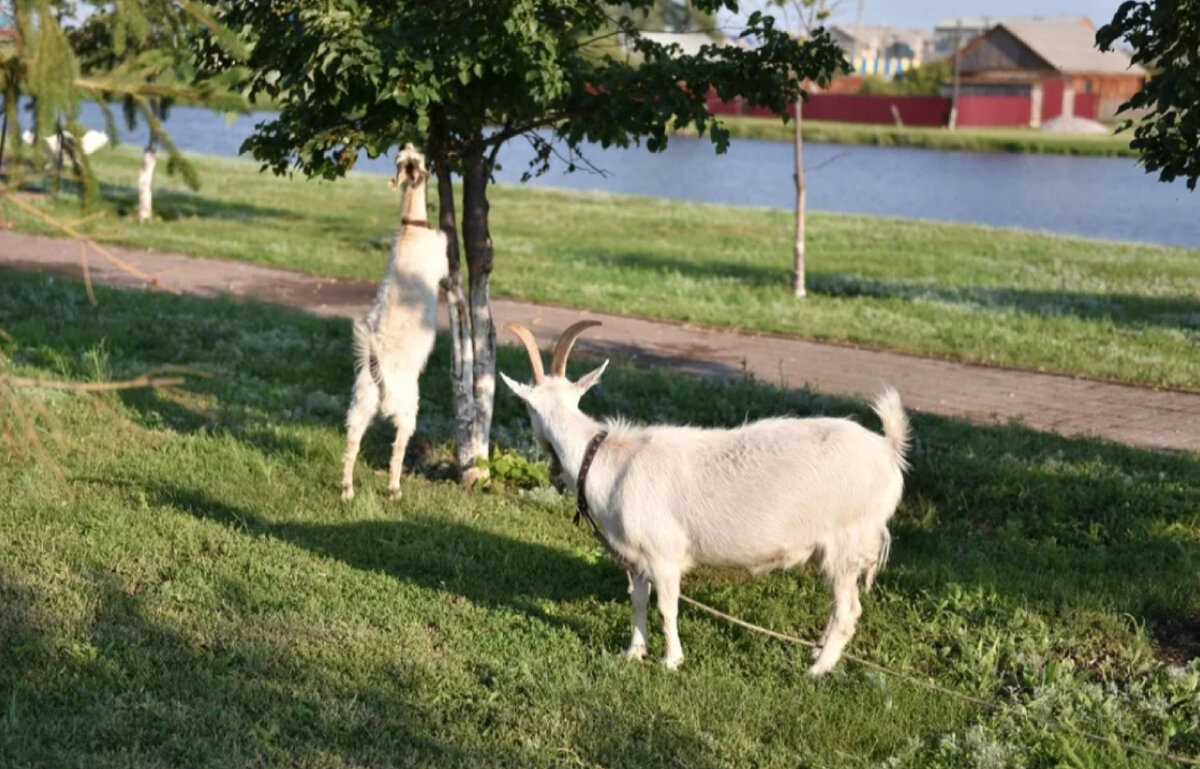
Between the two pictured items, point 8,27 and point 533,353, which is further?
point 533,353

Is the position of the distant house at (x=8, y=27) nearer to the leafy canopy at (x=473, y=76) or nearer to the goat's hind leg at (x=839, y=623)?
the leafy canopy at (x=473, y=76)

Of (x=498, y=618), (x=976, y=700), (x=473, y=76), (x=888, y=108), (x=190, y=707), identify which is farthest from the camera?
(x=888, y=108)

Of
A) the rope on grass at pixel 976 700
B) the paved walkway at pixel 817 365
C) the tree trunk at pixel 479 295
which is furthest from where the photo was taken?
the paved walkway at pixel 817 365

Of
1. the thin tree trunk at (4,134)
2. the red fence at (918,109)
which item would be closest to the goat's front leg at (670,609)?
the thin tree trunk at (4,134)

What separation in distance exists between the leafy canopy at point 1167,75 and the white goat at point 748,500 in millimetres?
2173

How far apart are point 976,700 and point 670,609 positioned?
4.50 feet

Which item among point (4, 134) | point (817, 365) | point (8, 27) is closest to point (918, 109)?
point (817, 365)

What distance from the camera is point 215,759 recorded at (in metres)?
5.21

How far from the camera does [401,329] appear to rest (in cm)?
862

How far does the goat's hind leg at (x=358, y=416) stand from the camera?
28.4ft

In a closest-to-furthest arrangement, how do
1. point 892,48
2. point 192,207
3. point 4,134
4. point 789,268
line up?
1. point 4,134
2. point 789,268
3. point 192,207
4. point 892,48

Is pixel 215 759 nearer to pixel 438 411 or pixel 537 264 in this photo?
pixel 438 411

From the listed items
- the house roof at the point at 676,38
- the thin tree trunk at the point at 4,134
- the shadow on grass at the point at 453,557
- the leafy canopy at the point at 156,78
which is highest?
the house roof at the point at 676,38

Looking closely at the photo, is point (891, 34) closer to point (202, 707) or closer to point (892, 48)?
point (892, 48)
